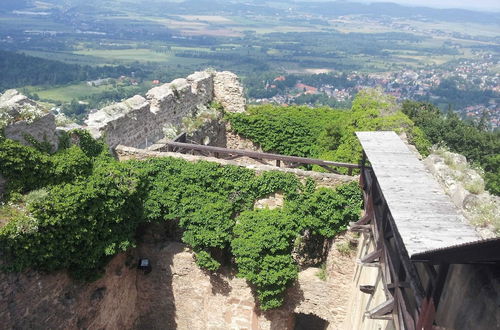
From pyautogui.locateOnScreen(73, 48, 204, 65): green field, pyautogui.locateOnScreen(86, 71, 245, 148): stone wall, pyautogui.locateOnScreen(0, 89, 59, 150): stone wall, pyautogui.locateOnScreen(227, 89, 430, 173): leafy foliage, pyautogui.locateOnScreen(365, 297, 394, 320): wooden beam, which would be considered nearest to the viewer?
pyautogui.locateOnScreen(365, 297, 394, 320): wooden beam

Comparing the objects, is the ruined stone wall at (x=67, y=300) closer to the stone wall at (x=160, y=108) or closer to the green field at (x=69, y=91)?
the stone wall at (x=160, y=108)

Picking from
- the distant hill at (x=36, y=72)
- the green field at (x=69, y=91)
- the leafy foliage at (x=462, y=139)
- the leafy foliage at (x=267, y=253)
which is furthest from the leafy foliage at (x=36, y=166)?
the distant hill at (x=36, y=72)

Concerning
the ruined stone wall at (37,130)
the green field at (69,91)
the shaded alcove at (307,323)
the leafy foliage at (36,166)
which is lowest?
the green field at (69,91)

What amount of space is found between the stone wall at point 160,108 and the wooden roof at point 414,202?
641cm

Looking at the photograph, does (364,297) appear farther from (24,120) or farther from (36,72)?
(36,72)

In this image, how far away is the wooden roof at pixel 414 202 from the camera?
464cm

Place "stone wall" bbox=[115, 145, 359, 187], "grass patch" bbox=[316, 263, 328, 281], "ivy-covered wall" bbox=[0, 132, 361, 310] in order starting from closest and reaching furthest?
"ivy-covered wall" bbox=[0, 132, 361, 310]
"stone wall" bbox=[115, 145, 359, 187]
"grass patch" bbox=[316, 263, 328, 281]

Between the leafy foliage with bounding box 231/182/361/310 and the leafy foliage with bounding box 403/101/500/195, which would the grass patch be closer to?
the leafy foliage with bounding box 231/182/361/310

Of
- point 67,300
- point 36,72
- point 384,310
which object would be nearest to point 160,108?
point 67,300

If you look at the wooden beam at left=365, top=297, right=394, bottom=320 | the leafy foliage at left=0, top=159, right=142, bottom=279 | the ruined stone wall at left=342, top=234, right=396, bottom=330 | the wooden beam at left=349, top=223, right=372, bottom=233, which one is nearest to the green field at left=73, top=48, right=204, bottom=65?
the leafy foliage at left=0, top=159, right=142, bottom=279

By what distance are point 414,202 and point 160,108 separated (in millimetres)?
9273

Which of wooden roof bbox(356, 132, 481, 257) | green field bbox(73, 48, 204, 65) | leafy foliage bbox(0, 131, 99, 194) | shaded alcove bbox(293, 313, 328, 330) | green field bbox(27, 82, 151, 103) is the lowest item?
green field bbox(73, 48, 204, 65)

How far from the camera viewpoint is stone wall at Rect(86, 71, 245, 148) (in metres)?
11.3

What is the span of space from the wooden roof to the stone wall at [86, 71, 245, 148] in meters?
6.41
